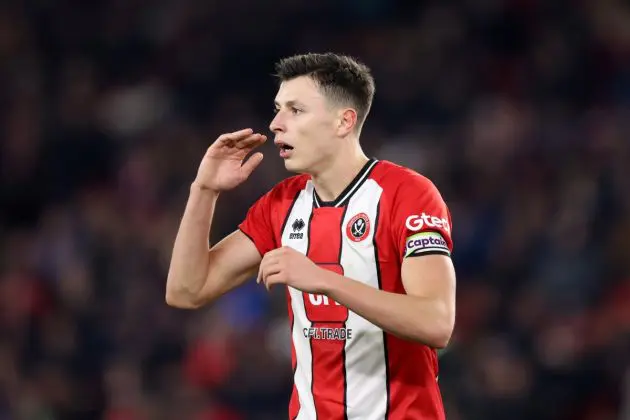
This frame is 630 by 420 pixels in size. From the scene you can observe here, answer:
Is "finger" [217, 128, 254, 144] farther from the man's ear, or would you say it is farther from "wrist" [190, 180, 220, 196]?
the man's ear

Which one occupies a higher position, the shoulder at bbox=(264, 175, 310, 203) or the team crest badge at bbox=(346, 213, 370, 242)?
the shoulder at bbox=(264, 175, 310, 203)

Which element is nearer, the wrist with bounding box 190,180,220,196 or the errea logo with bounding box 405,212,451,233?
the errea logo with bounding box 405,212,451,233

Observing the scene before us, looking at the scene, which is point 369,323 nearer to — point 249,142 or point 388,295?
point 388,295

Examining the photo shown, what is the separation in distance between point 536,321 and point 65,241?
3.87 meters

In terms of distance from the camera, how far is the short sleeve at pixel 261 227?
465cm

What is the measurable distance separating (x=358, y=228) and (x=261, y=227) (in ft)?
1.63

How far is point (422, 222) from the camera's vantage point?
416cm

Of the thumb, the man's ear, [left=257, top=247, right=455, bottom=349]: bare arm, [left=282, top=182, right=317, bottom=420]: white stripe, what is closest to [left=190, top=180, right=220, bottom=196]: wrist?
the thumb

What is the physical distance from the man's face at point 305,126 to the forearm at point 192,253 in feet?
1.31

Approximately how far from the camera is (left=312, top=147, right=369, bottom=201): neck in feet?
14.7

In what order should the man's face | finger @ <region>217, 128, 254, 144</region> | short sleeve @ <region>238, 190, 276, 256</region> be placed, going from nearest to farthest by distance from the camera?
the man's face
finger @ <region>217, 128, 254, 144</region>
short sleeve @ <region>238, 190, 276, 256</region>

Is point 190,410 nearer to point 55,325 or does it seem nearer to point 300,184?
point 55,325

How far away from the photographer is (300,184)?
4.71 m

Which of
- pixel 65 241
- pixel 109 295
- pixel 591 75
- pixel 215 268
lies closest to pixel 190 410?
pixel 109 295
